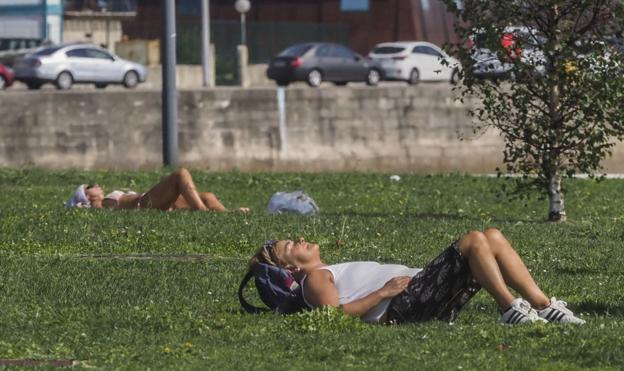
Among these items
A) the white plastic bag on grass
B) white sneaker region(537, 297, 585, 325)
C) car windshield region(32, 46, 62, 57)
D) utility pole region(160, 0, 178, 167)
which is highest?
car windshield region(32, 46, 62, 57)

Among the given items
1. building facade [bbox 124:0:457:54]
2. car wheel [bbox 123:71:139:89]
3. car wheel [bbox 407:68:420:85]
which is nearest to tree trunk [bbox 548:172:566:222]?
car wheel [bbox 123:71:139:89]

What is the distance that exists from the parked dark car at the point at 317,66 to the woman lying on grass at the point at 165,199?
31.6 meters

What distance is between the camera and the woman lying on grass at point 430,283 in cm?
913

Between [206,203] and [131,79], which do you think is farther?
[131,79]

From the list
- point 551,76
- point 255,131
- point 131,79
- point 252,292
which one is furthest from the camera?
point 131,79

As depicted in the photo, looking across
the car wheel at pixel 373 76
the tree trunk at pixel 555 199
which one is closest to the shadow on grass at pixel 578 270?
the tree trunk at pixel 555 199

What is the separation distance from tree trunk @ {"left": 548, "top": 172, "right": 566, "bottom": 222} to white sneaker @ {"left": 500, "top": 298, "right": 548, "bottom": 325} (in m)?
7.90

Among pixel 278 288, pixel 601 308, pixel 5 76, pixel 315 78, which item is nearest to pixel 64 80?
pixel 5 76

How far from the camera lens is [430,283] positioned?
30.2 ft

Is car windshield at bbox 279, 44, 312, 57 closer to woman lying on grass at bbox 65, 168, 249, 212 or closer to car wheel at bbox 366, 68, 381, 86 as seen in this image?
car wheel at bbox 366, 68, 381, 86

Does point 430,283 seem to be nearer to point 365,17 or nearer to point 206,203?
point 206,203

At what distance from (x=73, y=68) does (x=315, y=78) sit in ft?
24.2

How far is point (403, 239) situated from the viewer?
14.4 metres

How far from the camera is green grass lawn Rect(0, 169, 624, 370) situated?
8391 mm
